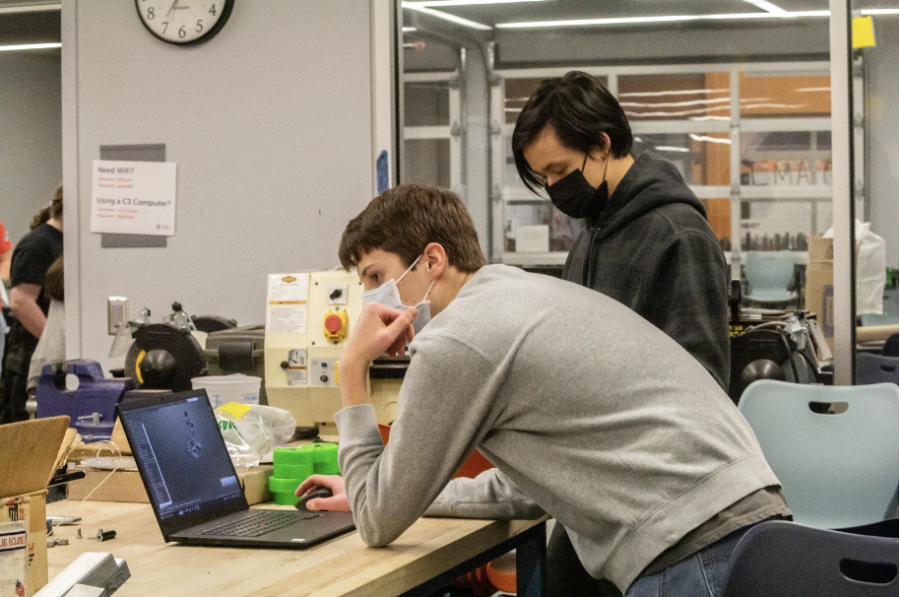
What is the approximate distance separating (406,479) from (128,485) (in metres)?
0.77

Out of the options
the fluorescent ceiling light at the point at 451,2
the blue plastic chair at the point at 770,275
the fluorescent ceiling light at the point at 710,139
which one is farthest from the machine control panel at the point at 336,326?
the fluorescent ceiling light at the point at 710,139

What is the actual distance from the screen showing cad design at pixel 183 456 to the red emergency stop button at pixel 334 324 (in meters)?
0.77

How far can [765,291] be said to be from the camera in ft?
23.4

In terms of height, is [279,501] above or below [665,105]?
below

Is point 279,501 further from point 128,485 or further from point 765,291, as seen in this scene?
point 765,291

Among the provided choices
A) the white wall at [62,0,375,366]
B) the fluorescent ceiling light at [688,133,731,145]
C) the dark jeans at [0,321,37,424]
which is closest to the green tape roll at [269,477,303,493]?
the white wall at [62,0,375,366]

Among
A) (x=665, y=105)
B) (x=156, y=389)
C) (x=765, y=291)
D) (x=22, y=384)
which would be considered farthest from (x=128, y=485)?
(x=665, y=105)

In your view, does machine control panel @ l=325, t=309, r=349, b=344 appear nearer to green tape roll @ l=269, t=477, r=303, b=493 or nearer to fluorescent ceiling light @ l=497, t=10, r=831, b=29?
green tape roll @ l=269, t=477, r=303, b=493

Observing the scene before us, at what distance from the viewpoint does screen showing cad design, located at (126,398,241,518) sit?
1.67 meters

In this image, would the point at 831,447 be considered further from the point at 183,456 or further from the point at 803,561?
the point at 183,456

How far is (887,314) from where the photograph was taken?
3.80 meters

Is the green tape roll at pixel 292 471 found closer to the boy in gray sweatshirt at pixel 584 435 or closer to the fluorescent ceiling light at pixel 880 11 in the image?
the boy in gray sweatshirt at pixel 584 435

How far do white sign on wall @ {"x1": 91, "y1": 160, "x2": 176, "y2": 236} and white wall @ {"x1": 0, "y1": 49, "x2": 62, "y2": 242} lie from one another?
4.60 meters

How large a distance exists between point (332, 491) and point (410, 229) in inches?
21.0
